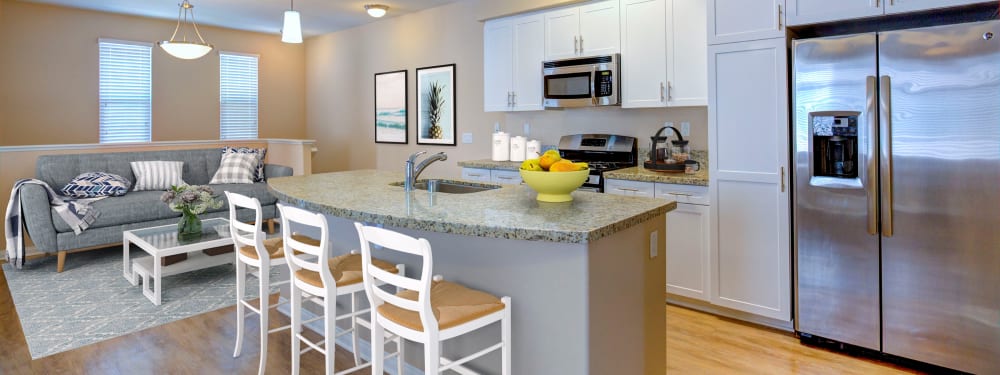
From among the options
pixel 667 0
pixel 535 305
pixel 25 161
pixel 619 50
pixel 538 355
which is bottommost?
pixel 538 355

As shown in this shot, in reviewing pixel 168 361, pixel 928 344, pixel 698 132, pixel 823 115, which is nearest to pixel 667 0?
pixel 698 132

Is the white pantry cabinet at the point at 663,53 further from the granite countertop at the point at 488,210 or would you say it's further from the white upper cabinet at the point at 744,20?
the granite countertop at the point at 488,210

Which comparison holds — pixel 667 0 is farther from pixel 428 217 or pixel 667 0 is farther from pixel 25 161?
pixel 25 161

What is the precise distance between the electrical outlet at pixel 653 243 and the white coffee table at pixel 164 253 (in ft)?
10.3

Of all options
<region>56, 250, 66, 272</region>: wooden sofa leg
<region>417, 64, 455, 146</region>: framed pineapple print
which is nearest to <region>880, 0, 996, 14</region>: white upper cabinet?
<region>417, 64, 455, 146</region>: framed pineapple print

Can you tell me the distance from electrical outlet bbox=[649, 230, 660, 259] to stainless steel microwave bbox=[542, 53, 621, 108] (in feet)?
6.20

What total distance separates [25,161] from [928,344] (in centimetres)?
684

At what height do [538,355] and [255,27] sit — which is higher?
[255,27]

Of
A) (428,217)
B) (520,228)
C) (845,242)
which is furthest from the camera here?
(845,242)

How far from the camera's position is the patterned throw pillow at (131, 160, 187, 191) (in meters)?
5.37

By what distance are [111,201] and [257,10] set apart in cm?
242

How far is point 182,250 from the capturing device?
376cm

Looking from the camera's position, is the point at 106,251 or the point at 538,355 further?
the point at 106,251

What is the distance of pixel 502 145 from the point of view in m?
4.81
